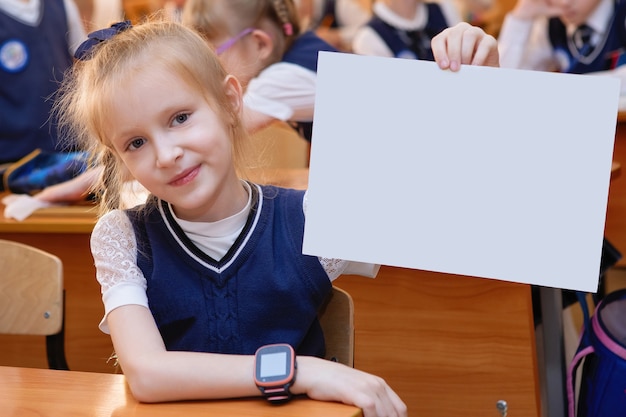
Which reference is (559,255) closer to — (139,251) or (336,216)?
(336,216)

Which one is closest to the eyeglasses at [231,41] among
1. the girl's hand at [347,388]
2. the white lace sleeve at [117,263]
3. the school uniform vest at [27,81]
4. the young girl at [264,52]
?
the young girl at [264,52]

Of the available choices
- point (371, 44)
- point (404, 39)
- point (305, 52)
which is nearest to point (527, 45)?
point (404, 39)

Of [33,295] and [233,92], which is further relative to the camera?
[33,295]

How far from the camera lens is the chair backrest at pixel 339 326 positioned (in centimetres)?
120

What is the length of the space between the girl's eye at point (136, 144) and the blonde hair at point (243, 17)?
3.07 ft

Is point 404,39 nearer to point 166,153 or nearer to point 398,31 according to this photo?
point 398,31

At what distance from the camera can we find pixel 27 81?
2404 mm

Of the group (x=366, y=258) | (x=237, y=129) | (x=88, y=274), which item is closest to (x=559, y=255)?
(x=366, y=258)

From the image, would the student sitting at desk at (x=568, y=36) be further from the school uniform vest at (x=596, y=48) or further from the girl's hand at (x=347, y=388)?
the girl's hand at (x=347, y=388)

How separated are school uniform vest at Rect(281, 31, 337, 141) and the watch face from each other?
120cm

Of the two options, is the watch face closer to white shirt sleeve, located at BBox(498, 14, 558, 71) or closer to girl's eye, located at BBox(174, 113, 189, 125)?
girl's eye, located at BBox(174, 113, 189, 125)

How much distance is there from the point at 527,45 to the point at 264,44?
3.50 ft

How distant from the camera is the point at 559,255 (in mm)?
867

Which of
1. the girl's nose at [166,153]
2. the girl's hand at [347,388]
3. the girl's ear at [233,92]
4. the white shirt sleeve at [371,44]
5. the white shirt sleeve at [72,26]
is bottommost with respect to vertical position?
the white shirt sleeve at [371,44]
